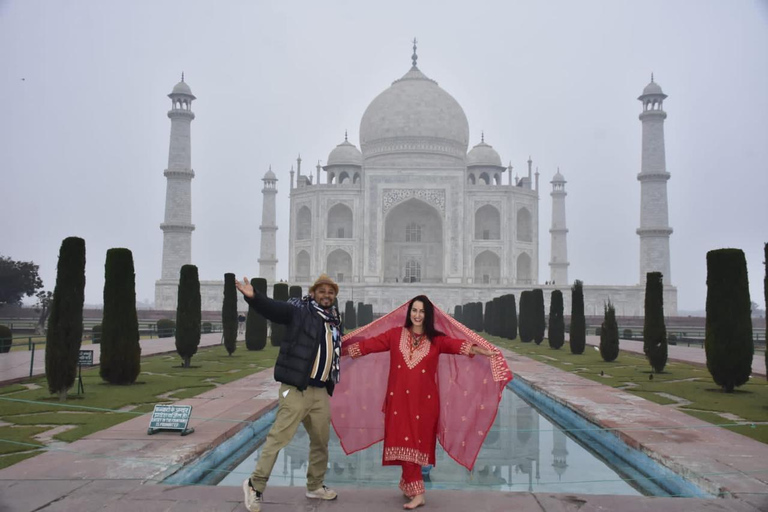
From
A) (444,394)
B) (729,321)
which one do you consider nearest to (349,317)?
(729,321)

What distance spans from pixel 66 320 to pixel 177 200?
24695 mm

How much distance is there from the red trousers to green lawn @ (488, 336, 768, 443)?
283 centimetres

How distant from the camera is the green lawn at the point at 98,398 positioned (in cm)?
475

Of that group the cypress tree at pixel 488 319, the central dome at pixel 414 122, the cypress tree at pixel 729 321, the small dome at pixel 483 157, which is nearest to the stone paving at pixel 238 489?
the cypress tree at pixel 729 321

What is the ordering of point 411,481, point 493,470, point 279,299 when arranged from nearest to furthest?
point 411,481 → point 493,470 → point 279,299

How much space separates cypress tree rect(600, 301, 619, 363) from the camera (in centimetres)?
1165

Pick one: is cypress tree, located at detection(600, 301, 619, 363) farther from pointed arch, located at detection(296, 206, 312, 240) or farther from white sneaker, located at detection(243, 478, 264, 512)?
pointed arch, located at detection(296, 206, 312, 240)

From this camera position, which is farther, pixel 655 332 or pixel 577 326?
pixel 577 326

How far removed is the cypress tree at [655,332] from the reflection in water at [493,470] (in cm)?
476

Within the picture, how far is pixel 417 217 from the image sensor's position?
119ft

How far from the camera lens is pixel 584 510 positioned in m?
3.04

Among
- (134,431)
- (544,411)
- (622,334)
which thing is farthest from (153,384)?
(622,334)

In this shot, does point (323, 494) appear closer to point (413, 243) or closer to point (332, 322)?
point (332, 322)

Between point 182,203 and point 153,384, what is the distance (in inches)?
940
